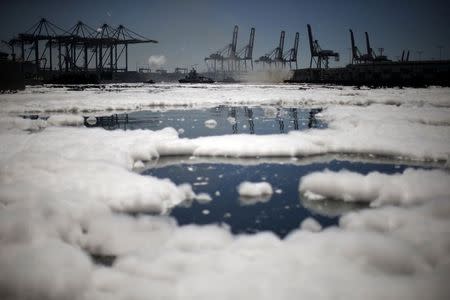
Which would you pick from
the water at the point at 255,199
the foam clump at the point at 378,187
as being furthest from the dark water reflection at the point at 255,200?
the foam clump at the point at 378,187

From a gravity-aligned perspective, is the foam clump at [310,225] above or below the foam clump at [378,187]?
below

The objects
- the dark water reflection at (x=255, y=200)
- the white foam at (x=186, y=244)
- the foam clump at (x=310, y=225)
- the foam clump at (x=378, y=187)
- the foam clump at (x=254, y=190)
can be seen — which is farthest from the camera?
the foam clump at (x=254, y=190)

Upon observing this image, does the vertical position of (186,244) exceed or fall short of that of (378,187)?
it falls short

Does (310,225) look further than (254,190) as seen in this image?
No

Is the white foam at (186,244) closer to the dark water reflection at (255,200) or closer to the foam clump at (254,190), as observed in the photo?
the dark water reflection at (255,200)

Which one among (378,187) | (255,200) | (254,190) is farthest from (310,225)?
(378,187)

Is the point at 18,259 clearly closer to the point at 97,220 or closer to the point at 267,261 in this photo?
the point at 97,220

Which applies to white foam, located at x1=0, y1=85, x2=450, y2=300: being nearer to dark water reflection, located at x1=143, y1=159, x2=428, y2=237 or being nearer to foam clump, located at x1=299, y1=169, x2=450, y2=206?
foam clump, located at x1=299, y1=169, x2=450, y2=206

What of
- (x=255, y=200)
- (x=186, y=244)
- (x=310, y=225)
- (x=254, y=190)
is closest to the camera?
(x=186, y=244)

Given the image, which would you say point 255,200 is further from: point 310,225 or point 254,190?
point 310,225
